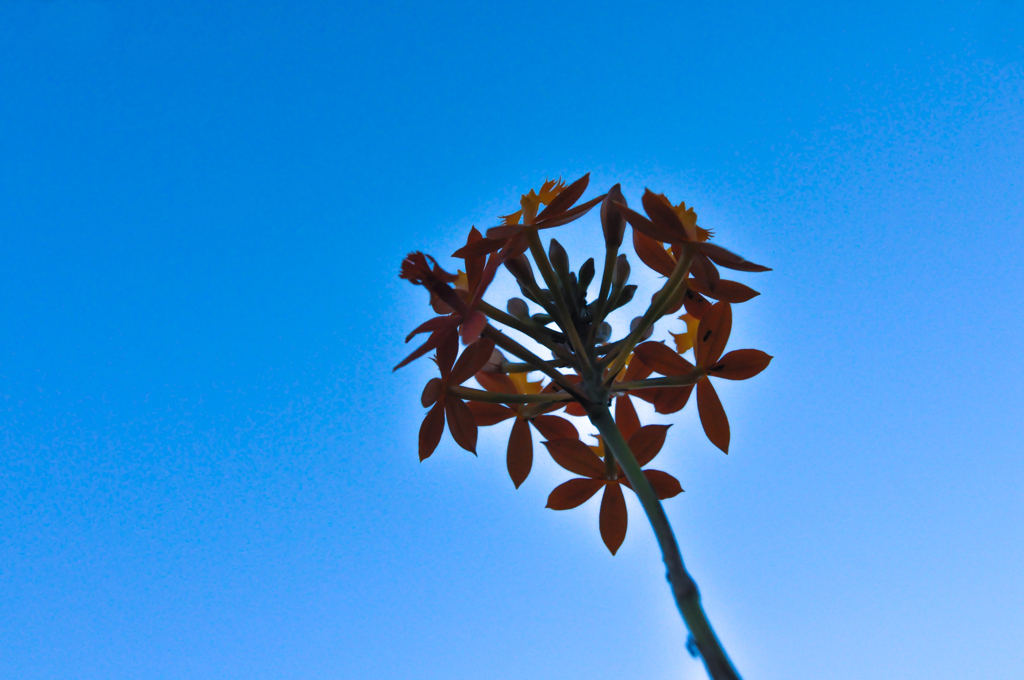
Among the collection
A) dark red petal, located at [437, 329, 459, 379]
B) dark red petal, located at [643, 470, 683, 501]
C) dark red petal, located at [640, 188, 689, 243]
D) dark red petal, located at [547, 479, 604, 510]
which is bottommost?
dark red petal, located at [643, 470, 683, 501]

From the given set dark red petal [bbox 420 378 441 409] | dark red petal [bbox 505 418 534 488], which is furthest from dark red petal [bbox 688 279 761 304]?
dark red petal [bbox 420 378 441 409]

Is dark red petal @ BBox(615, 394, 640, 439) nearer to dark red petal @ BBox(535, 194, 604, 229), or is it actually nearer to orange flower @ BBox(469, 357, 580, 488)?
orange flower @ BBox(469, 357, 580, 488)

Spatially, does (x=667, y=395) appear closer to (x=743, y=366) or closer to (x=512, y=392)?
(x=743, y=366)

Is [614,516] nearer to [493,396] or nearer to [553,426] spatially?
[553,426]

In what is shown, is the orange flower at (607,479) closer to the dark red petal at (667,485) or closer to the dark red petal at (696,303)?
the dark red petal at (667,485)

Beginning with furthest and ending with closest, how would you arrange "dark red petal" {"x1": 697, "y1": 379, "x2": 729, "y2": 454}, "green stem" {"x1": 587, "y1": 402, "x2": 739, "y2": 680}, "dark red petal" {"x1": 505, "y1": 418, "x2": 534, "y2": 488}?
"dark red petal" {"x1": 505, "y1": 418, "x2": 534, "y2": 488}, "dark red petal" {"x1": 697, "y1": 379, "x2": 729, "y2": 454}, "green stem" {"x1": 587, "y1": 402, "x2": 739, "y2": 680}

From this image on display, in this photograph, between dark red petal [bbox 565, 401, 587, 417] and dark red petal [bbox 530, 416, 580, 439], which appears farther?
dark red petal [bbox 565, 401, 587, 417]
